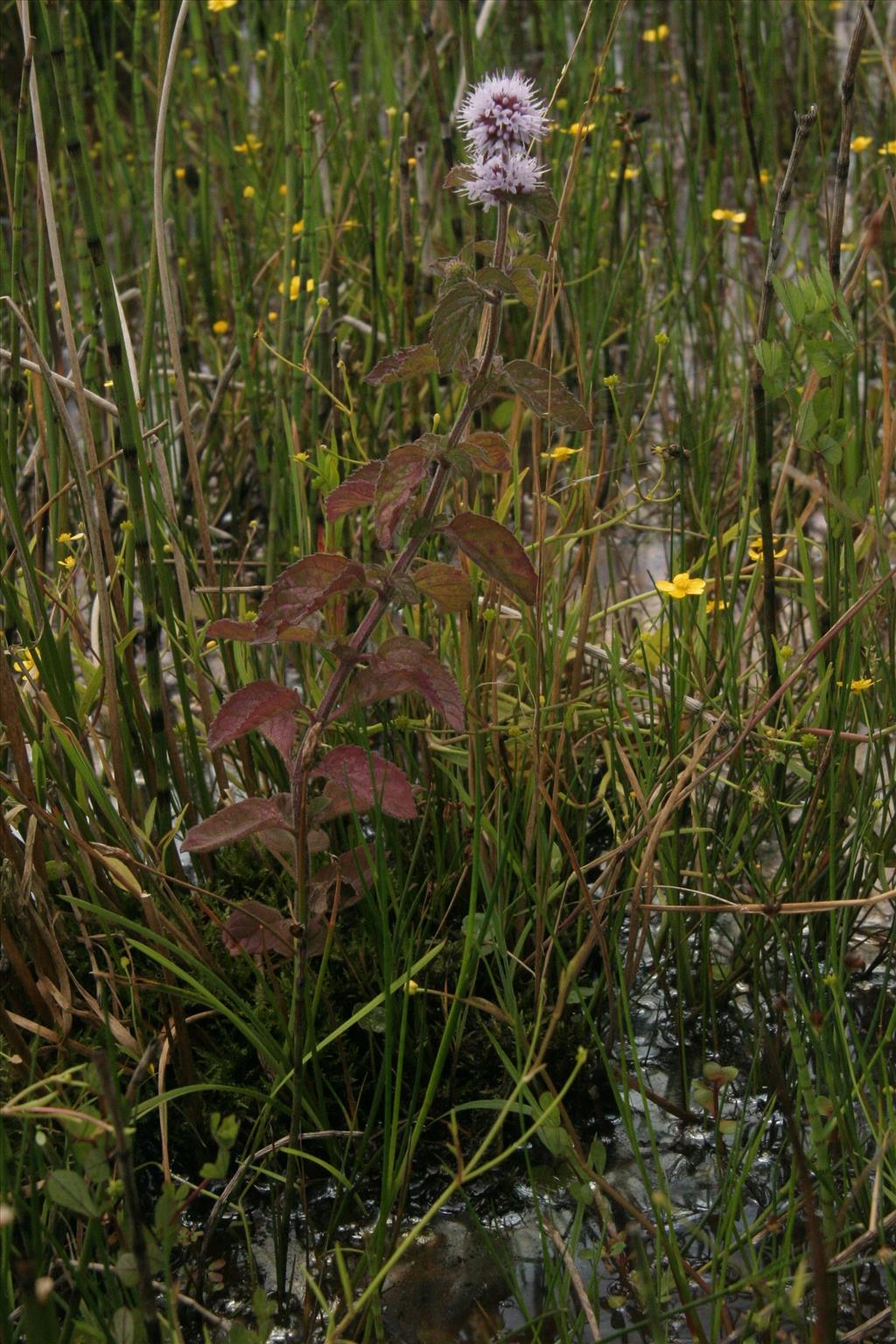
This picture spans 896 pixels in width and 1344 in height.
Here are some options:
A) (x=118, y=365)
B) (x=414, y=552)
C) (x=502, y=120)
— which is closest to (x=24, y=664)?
(x=118, y=365)

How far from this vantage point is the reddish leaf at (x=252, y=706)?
1223 mm

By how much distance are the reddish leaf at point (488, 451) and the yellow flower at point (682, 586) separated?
0.27 meters

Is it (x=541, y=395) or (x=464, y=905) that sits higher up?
(x=541, y=395)

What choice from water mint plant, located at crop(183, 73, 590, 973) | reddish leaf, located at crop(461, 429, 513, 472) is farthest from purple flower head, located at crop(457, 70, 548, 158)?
reddish leaf, located at crop(461, 429, 513, 472)

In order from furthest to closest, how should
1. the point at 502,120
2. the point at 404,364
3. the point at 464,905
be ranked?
1. the point at 464,905
2. the point at 404,364
3. the point at 502,120

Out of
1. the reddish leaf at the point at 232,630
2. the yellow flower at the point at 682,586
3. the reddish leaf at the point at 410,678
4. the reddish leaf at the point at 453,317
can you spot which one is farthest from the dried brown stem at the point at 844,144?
the reddish leaf at the point at 232,630

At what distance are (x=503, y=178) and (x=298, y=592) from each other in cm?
41

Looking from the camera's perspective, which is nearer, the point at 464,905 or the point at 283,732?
the point at 283,732

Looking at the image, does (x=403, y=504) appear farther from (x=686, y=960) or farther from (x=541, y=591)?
(x=686, y=960)

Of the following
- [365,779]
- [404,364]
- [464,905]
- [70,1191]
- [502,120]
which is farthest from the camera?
[464,905]

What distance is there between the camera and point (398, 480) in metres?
1.15

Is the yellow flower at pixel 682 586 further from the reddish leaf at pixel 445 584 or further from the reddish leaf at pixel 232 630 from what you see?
the reddish leaf at pixel 232 630

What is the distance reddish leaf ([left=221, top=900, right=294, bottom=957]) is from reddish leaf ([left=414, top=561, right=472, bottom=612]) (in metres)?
0.39

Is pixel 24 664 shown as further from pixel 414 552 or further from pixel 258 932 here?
pixel 414 552
